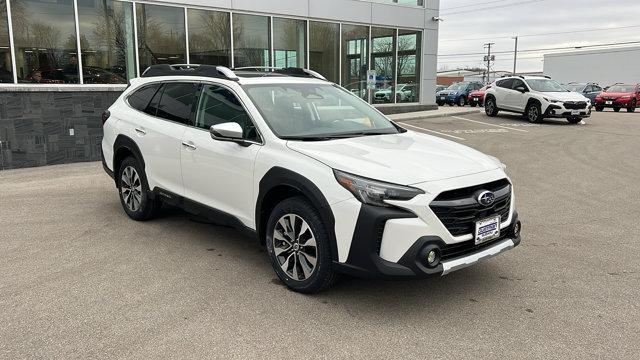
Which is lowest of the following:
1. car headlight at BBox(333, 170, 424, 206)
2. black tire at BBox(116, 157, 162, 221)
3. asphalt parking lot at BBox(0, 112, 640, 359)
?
asphalt parking lot at BBox(0, 112, 640, 359)

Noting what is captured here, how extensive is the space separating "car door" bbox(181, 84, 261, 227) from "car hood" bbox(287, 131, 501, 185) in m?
0.54

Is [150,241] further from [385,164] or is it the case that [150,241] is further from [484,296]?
[484,296]

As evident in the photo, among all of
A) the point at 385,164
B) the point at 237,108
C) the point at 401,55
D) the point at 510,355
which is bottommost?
the point at 510,355

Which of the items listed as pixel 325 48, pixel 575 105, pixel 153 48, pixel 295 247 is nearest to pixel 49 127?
pixel 153 48

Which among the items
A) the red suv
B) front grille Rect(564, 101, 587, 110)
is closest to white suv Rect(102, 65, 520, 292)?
front grille Rect(564, 101, 587, 110)

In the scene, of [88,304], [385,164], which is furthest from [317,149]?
[88,304]

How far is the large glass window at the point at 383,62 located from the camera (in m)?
19.5

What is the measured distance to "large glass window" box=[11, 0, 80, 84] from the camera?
11516 millimetres

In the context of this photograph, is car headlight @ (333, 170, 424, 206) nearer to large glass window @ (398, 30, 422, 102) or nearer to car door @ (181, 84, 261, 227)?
car door @ (181, 84, 261, 227)

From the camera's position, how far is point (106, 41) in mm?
12922

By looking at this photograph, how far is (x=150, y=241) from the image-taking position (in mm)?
5484

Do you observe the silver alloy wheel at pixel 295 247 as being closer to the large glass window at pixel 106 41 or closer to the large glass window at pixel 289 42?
the large glass window at pixel 106 41

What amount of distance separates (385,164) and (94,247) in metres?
3.26

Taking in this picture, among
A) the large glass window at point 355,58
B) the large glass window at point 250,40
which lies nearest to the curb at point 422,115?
the large glass window at point 355,58
